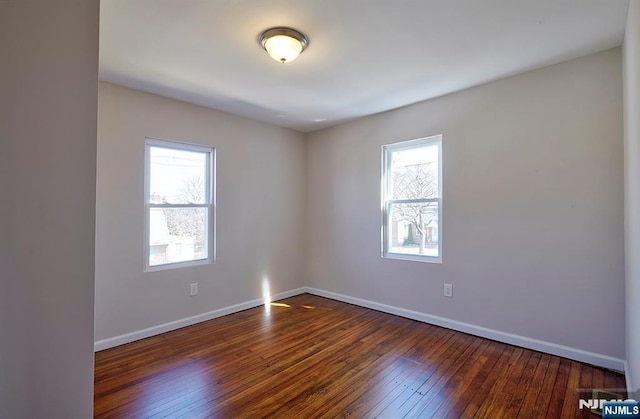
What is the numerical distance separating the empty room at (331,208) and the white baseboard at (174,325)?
2 cm

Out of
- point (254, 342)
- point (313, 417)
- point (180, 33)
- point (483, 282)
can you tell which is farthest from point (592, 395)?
point (180, 33)

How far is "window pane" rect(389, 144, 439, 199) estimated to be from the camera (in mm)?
3510

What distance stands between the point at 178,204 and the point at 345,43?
2432 millimetres

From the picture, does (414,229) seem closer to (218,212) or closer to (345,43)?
(345,43)

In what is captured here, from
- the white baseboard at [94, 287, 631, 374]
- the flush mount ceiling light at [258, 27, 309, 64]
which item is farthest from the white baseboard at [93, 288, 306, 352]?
the flush mount ceiling light at [258, 27, 309, 64]

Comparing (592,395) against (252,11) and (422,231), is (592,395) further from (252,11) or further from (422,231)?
(252,11)

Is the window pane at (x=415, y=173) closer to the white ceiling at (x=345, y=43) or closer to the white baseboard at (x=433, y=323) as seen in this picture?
the white ceiling at (x=345, y=43)

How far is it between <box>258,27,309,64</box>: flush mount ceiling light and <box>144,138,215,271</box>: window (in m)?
1.77

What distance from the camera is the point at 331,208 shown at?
4.46m

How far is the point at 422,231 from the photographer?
359 centimetres

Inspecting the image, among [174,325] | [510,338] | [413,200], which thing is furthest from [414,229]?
[174,325]

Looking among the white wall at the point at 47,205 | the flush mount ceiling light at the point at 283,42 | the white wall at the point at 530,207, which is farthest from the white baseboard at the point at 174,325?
the flush mount ceiling light at the point at 283,42

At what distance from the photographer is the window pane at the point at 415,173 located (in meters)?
3.51

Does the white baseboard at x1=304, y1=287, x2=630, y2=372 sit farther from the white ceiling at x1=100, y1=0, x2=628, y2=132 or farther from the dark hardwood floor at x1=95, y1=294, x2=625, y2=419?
the white ceiling at x1=100, y1=0, x2=628, y2=132
